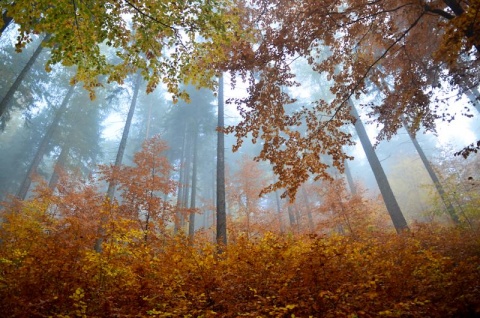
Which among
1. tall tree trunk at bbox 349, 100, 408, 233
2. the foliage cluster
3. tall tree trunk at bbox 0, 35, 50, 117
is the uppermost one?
tall tree trunk at bbox 0, 35, 50, 117

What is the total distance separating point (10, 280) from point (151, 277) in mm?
2487

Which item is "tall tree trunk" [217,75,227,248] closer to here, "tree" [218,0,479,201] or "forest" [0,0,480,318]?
"forest" [0,0,480,318]

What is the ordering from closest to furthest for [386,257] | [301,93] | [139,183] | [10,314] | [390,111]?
[10,314]
[386,257]
[390,111]
[139,183]
[301,93]

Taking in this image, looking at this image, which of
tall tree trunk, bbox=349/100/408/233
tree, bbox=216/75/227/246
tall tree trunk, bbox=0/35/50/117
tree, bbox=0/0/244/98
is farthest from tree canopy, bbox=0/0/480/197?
tall tree trunk, bbox=0/35/50/117

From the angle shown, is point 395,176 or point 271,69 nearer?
point 271,69

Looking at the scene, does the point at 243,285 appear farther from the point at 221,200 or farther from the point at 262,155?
the point at 221,200

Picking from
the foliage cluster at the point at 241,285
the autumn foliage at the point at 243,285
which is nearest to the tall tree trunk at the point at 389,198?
the autumn foliage at the point at 243,285

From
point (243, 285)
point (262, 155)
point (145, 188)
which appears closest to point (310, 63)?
point (262, 155)

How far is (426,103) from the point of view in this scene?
22.8ft

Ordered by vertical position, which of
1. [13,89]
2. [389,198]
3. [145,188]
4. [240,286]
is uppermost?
[13,89]

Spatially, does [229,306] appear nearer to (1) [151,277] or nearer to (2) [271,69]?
(1) [151,277]

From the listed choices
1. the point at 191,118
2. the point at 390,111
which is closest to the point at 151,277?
the point at 390,111

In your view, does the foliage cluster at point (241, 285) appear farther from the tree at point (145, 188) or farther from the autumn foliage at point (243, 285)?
the tree at point (145, 188)

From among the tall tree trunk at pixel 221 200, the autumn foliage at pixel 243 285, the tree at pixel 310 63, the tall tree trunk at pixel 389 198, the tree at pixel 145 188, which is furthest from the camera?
the tree at pixel 145 188
